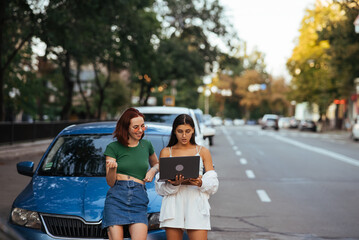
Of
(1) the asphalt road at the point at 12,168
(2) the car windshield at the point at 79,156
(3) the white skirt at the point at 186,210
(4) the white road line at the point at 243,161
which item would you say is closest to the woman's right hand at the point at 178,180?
(3) the white skirt at the point at 186,210

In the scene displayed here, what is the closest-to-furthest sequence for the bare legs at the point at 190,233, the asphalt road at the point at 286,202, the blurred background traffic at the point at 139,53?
the bare legs at the point at 190,233
the asphalt road at the point at 286,202
the blurred background traffic at the point at 139,53

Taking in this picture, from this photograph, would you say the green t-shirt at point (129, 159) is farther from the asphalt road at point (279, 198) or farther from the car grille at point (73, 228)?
the asphalt road at point (279, 198)

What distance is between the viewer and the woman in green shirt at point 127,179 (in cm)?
386

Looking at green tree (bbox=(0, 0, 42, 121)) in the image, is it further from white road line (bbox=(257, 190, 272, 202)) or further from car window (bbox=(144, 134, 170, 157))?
car window (bbox=(144, 134, 170, 157))

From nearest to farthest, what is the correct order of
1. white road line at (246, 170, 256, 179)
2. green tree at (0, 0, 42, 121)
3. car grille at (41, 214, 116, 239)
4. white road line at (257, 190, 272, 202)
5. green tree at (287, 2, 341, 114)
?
car grille at (41, 214, 116, 239) → white road line at (257, 190, 272, 202) → white road line at (246, 170, 256, 179) → green tree at (0, 0, 42, 121) → green tree at (287, 2, 341, 114)

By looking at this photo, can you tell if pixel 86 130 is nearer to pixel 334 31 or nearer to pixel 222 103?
pixel 334 31

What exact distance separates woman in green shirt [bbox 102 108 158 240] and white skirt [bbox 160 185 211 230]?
0.17 meters

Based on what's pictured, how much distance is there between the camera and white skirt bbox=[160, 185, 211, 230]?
4.05 metres

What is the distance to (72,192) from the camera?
15.9ft

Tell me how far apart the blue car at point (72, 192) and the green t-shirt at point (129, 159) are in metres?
0.66

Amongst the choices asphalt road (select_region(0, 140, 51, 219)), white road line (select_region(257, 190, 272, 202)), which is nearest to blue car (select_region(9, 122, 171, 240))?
asphalt road (select_region(0, 140, 51, 219))

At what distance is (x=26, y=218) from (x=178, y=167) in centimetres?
152

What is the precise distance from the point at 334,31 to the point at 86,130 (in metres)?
27.0

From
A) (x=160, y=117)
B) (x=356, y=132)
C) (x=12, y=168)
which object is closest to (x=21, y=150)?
(x=12, y=168)
